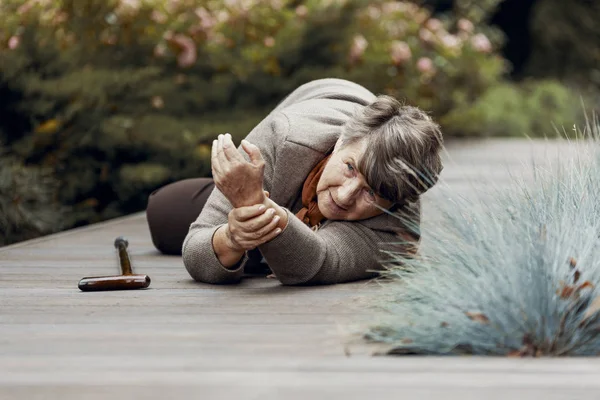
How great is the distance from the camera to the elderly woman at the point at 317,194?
2.82 metres

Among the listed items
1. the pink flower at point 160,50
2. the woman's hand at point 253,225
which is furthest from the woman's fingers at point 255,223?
the pink flower at point 160,50

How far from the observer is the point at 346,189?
3059mm

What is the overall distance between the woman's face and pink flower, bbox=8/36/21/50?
365cm

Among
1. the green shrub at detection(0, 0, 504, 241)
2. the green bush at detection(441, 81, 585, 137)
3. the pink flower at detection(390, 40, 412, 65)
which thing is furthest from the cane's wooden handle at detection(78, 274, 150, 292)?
the green bush at detection(441, 81, 585, 137)

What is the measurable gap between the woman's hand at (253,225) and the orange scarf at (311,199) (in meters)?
0.37

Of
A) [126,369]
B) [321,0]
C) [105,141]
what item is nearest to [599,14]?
[321,0]

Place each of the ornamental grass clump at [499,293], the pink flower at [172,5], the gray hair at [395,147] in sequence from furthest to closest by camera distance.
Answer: the pink flower at [172,5]
the gray hair at [395,147]
the ornamental grass clump at [499,293]

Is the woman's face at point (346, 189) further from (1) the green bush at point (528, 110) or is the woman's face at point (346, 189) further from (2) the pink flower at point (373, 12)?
(1) the green bush at point (528, 110)

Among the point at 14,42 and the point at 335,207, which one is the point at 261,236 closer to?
the point at 335,207

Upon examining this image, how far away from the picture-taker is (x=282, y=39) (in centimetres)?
757

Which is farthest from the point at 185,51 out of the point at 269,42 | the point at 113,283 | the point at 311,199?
the point at 113,283

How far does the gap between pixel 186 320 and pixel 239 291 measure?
508 mm

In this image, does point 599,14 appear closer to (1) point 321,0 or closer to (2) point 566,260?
(1) point 321,0

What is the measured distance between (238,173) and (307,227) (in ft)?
1.34
